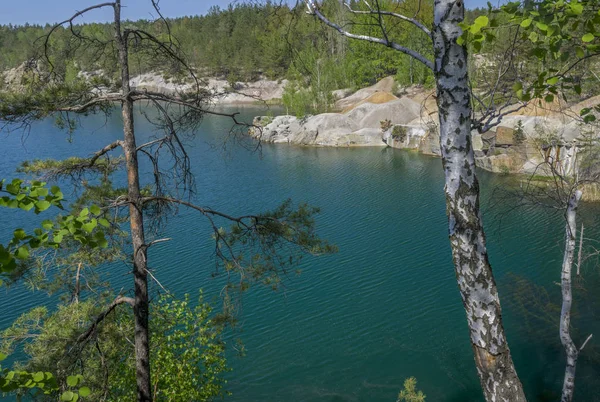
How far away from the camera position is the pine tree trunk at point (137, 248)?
5.70 meters

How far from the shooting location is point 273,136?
38.7 meters

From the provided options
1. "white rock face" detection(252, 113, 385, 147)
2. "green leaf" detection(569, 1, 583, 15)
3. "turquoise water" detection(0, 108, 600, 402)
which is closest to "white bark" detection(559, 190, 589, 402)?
"turquoise water" detection(0, 108, 600, 402)

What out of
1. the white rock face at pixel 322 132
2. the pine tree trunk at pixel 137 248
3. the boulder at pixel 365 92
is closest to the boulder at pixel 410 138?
the white rock face at pixel 322 132

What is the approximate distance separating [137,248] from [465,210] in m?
3.75

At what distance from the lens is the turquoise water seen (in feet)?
34.6

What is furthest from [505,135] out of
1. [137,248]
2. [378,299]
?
[137,248]

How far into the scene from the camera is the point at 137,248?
18.9 ft

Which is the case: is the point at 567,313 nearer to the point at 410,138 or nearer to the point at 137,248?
the point at 137,248

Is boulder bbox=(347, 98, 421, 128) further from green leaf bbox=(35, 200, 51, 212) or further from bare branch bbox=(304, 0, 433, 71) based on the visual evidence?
green leaf bbox=(35, 200, 51, 212)

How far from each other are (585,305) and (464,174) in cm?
1128

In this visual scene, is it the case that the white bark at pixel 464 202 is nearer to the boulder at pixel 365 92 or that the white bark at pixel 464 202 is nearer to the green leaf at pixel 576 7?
the green leaf at pixel 576 7

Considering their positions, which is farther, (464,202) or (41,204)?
(464,202)

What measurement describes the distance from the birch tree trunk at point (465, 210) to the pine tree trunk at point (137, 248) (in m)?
3.62

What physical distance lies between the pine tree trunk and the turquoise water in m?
1.82
